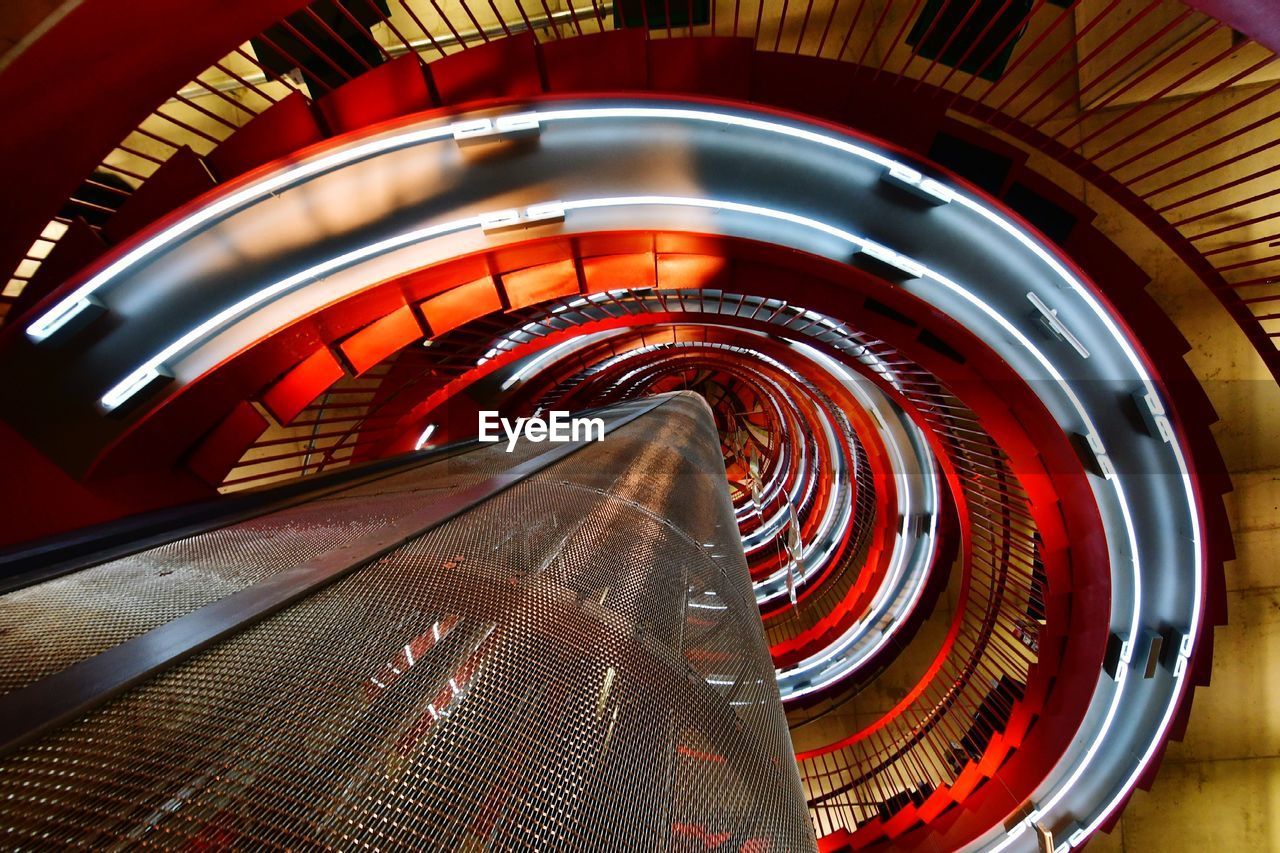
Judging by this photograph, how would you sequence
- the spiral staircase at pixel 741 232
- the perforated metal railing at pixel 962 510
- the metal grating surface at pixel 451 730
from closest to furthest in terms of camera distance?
1. the metal grating surface at pixel 451 730
2. the spiral staircase at pixel 741 232
3. the perforated metal railing at pixel 962 510

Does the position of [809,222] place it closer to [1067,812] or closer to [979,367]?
[979,367]

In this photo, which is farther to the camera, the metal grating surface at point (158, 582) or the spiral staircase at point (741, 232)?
the spiral staircase at point (741, 232)

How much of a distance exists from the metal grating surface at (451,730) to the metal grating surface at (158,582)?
0.50ft

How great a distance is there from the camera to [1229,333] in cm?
577

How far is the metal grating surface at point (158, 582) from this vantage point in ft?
2.32

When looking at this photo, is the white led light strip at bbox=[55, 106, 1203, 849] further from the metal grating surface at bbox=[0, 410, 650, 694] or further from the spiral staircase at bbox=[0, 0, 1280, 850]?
the metal grating surface at bbox=[0, 410, 650, 694]

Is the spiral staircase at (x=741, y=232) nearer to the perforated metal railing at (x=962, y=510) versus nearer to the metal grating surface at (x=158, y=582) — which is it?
the perforated metal railing at (x=962, y=510)

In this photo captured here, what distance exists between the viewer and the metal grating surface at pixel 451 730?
0.50 m

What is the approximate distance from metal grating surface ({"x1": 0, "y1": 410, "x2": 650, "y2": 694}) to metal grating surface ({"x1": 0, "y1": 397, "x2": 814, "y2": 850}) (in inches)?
6.0

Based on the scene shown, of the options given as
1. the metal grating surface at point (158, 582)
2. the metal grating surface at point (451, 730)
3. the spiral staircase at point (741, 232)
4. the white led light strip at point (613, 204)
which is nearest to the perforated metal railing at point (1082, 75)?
the spiral staircase at point (741, 232)

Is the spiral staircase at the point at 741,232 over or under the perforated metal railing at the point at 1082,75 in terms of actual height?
under

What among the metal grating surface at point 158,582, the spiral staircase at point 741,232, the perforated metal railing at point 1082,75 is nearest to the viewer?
the metal grating surface at point 158,582

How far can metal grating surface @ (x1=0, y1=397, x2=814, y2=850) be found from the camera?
50 cm

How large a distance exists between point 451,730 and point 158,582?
2.25 feet
